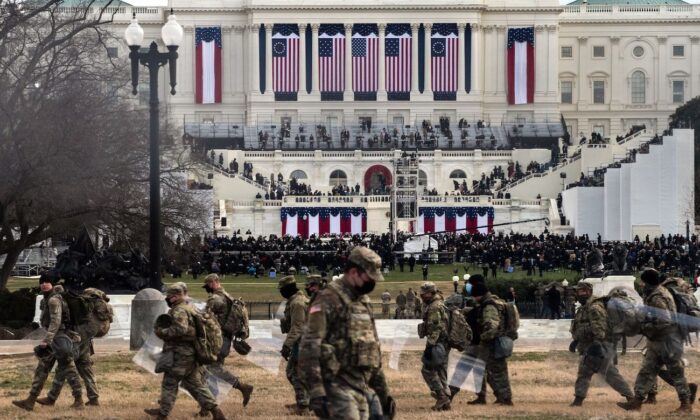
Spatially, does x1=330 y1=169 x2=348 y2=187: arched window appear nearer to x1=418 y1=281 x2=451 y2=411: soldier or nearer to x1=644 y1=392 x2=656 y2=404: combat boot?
x1=644 y1=392 x2=656 y2=404: combat boot

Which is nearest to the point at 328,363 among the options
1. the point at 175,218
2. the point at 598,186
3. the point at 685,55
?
the point at 175,218

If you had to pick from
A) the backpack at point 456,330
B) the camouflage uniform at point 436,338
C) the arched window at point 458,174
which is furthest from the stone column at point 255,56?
the camouflage uniform at point 436,338

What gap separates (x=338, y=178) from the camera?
406ft

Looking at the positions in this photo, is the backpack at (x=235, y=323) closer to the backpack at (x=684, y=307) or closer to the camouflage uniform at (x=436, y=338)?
the camouflage uniform at (x=436, y=338)

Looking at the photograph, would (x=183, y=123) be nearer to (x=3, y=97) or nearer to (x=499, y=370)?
(x=3, y=97)

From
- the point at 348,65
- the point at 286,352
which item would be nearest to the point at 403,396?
the point at 286,352

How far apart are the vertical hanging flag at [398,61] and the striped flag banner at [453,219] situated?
3912 cm

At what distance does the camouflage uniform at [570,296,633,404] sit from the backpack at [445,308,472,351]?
1.48 meters

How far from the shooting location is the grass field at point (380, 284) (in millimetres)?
60312

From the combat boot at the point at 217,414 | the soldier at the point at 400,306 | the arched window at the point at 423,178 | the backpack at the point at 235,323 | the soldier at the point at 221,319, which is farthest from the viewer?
the arched window at the point at 423,178

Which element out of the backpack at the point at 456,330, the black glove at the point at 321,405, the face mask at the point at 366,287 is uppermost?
the face mask at the point at 366,287

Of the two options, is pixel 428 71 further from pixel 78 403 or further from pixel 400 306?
pixel 78 403

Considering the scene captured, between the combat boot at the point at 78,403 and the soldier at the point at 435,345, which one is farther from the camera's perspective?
the combat boot at the point at 78,403

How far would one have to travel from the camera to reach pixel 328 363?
63.7 ft
